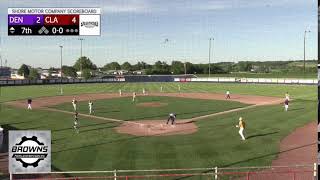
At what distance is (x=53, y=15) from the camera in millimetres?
20156

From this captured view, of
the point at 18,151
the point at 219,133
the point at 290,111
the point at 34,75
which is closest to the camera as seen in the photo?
the point at 18,151

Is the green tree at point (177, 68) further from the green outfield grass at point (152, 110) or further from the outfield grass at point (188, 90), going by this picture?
the green outfield grass at point (152, 110)

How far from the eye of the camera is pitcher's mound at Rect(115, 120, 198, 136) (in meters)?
31.6

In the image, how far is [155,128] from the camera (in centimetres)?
3344

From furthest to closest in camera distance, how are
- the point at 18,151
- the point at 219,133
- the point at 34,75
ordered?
1. the point at 34,75
2. the point at 219,133
3. the point at 18,151

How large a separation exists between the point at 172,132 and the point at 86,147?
309 inches

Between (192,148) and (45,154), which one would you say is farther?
(192,148)

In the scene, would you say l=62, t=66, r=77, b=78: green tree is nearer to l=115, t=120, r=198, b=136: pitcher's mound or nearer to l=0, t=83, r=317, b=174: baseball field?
l=0, t=83, r=317, b=174: baseball field

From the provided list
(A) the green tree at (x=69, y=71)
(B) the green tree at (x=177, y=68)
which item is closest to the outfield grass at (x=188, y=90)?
(A) the green tree at (x=69, y=71)

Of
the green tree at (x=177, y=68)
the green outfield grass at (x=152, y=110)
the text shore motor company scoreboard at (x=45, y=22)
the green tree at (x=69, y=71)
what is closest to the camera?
the text shore motor company scoreboard at (x=45, y=22)

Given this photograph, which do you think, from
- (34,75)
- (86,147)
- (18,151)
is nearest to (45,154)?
(18,151)

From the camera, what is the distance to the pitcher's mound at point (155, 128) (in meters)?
31.6

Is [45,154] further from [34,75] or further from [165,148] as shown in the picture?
[34,75]

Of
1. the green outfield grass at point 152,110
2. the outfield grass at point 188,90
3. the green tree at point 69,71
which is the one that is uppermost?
the green tree at point 69,71
